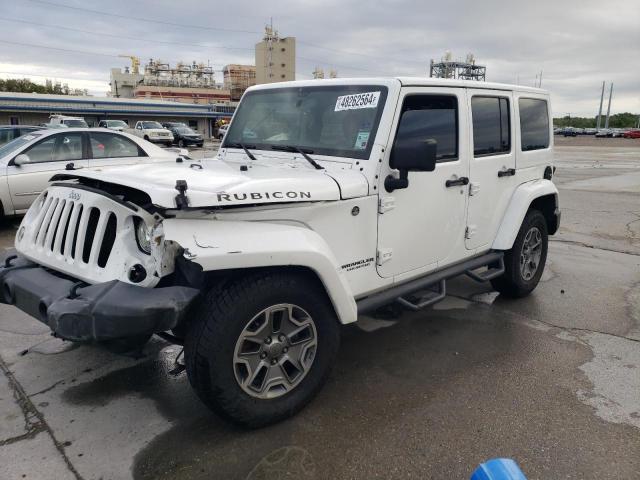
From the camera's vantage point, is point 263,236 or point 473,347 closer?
point 263,236

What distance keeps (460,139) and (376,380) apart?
189cm

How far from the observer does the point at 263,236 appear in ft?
8.36

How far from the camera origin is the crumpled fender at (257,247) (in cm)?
234

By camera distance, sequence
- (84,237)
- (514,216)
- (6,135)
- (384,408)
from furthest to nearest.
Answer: (6,135), (514,216), (384,408), (84,237)

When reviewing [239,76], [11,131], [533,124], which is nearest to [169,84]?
[239,76]

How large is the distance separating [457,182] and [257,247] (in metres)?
1.93

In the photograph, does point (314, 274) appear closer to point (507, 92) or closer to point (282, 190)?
point (282, 190)

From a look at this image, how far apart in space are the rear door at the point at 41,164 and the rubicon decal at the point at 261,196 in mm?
6132

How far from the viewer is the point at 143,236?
262cm

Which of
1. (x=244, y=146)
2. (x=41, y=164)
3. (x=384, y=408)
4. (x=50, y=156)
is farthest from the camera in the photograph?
(x=50, y=156)

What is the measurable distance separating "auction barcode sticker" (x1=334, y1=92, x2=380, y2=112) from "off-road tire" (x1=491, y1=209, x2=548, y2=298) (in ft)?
7.14

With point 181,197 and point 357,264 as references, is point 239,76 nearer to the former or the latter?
point 357,264

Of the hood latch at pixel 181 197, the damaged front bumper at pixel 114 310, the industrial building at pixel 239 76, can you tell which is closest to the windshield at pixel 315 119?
the hood latch at pixel 181 197

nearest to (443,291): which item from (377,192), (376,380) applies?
(376,380)
